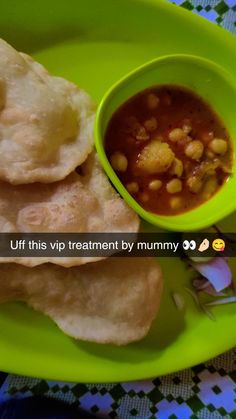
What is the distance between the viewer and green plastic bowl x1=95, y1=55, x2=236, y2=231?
198 centimetres

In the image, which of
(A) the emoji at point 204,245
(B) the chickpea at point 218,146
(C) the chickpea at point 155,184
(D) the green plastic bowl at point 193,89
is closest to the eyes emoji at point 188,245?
(A) the emoji at point 204,245

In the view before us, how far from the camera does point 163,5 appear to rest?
231 cm

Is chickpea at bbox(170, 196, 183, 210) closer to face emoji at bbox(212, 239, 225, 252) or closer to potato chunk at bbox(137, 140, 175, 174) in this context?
potato chunk at bbox(137, 140, 175, 174)

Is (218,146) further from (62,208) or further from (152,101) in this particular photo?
(62,208)

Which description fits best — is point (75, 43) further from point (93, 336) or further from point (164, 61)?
point (93, 336)

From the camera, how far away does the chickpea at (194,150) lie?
2144mm

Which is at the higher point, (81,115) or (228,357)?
(81,115)

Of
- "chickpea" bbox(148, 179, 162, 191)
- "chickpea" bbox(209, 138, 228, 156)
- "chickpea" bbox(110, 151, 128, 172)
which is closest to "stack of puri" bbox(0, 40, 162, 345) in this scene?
"chickpea" bbox(110, 151, 128, 172)

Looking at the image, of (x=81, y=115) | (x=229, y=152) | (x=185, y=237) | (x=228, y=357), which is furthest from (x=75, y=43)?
(x=228, y=357)

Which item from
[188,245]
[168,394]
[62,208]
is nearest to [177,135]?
[188,245]

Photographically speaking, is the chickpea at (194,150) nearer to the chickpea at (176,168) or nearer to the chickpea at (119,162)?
the chickpea at (176,168)

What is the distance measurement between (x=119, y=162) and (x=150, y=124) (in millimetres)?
252

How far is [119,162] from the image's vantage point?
6.73 ft

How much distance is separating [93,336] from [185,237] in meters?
0.64
